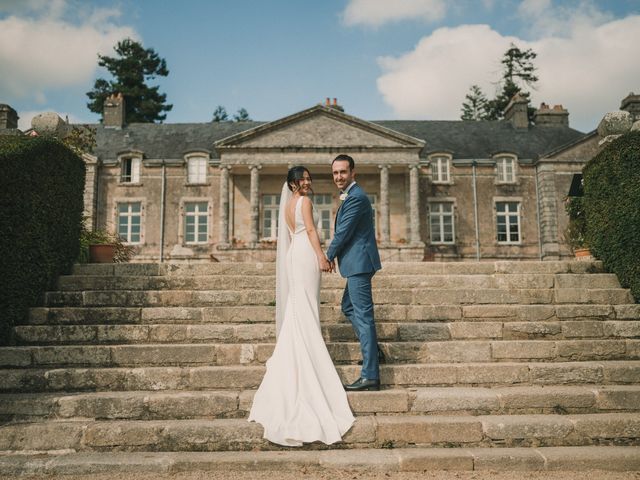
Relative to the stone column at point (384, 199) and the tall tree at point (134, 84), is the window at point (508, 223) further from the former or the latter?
the tall tree at point (134, 84)

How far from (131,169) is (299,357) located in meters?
25.7

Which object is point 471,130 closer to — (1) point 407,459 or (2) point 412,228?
(2) point 412,228

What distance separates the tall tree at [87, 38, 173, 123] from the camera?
45344mm

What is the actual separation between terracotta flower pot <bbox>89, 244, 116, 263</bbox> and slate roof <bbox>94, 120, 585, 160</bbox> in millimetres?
20812

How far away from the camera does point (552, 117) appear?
102 ft

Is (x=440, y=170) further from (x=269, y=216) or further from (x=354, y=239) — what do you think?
(x=354, y=239)

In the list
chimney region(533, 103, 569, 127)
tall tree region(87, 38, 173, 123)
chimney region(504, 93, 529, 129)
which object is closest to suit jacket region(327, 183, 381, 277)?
chimney region(504, 93, 529, 129)

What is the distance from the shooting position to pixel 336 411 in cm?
432

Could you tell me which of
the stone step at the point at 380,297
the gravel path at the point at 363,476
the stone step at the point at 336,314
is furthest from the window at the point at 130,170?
the gravel path at the point at 363,476

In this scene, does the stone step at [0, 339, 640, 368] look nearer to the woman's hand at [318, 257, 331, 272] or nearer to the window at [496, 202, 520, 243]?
the woman's hand at [318, 257, 331, 272]

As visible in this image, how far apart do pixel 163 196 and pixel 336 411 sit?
Result: 2471 centimetres

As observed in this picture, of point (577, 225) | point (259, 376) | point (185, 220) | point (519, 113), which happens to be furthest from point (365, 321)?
point (519, 113)

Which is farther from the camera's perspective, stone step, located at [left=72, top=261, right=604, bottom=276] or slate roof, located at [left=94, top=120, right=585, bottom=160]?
slate roof, located at [left=94, top=120, right=585, bottom=160]

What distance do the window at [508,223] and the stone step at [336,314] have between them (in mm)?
22135
